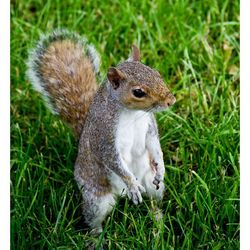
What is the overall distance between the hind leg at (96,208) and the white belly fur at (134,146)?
0.04 meters

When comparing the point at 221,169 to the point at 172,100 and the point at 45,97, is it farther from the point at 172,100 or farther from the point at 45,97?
the point at 45,97

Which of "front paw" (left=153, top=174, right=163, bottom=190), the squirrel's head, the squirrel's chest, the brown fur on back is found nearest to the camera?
the squirrel's head

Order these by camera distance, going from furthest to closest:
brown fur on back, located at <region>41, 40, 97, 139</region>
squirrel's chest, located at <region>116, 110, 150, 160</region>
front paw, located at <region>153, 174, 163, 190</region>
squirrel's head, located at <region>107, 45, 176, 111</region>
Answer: brown fur on back, located at <region>41, 40, 97, 139</region> → front paw, located at <region>153, 174, 163, 190</region> → squirrel's chest, located at <region>116, 110, 150, 160</region> → squirrel's head, located at <region>107, 45, 176, 111</region>

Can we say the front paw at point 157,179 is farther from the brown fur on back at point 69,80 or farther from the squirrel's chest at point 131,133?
the brown fur on back at point 69,80

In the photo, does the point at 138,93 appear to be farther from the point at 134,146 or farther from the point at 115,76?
the point at 134,146

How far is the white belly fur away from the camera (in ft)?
6.66

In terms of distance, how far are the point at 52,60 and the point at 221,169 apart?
699mm

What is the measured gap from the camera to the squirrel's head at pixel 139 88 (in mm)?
1926

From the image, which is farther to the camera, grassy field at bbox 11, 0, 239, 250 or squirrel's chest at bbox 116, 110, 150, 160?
grassy field at bbox 11, 0, 239, 250

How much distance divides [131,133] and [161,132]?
1.56ft

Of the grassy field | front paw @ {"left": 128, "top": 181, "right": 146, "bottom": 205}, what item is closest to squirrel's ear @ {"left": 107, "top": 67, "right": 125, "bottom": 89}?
front paw @ {"left": 128, "top": 181, "right": 146, "bottom": 205}

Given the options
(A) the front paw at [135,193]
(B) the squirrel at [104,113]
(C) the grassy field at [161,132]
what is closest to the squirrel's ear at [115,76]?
(B) the squirrel at [104,113]

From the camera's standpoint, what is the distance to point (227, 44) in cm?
291

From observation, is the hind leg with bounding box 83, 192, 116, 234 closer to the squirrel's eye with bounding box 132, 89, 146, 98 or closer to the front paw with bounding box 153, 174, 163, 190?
the front paw with bounding box 153, 174, 163, 190
